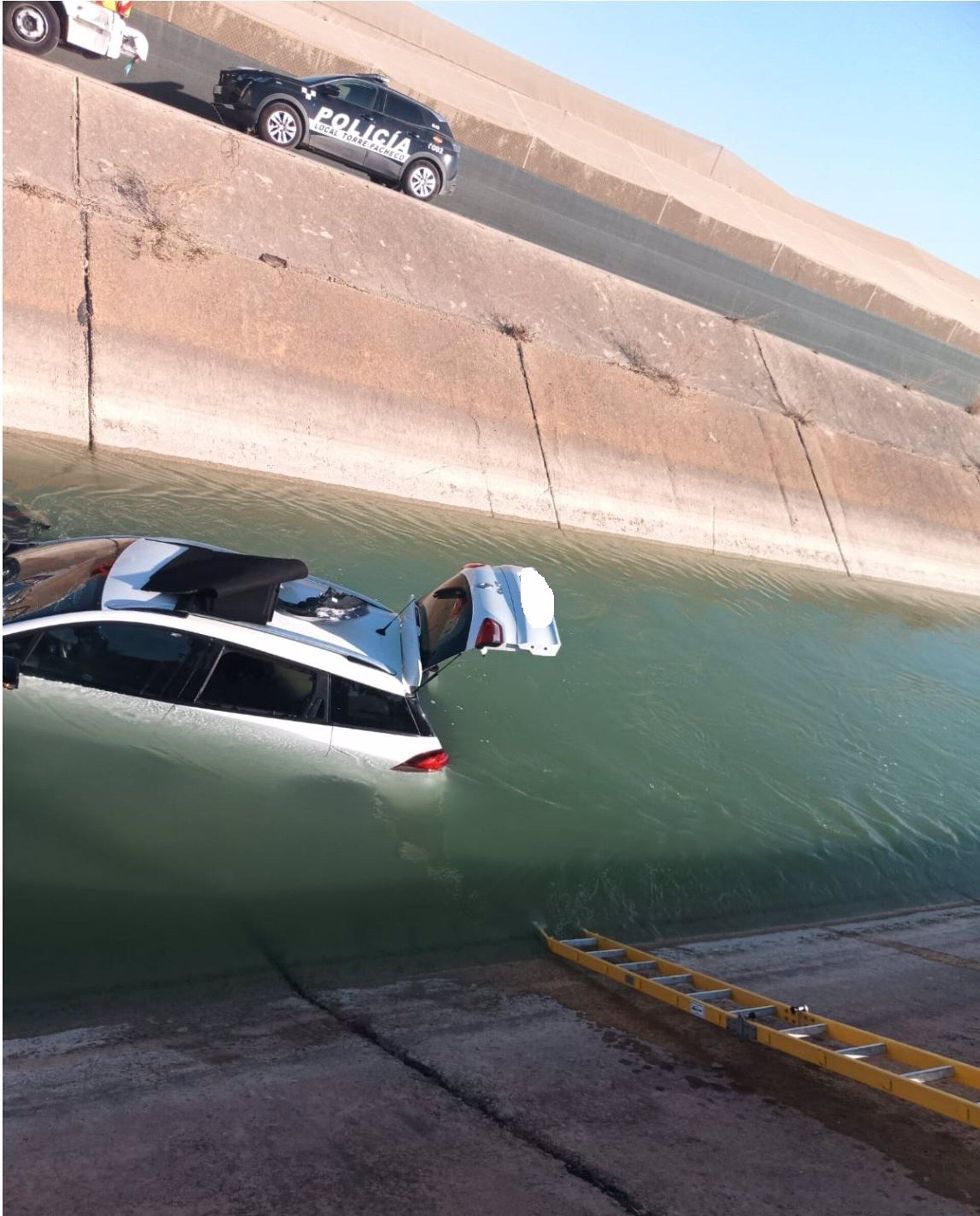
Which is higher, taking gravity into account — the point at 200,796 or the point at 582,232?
the point at 582,232

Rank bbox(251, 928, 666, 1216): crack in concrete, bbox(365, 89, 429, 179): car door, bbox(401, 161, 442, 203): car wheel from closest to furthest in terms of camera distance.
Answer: bbox(251, 928, 666, 1216): crack in concrete < bbox(365, 89, 429, 179): car door < bbox(401, 161, 442, 203): car wheel

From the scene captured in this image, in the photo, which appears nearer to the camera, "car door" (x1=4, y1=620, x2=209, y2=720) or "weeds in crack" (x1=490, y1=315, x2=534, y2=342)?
"car door" (x1=4, y1=620, x2=209, y2=720)

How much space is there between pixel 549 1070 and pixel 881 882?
566 cm

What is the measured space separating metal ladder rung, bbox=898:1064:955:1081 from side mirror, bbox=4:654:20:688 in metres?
6.06

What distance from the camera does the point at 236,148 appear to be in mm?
18047

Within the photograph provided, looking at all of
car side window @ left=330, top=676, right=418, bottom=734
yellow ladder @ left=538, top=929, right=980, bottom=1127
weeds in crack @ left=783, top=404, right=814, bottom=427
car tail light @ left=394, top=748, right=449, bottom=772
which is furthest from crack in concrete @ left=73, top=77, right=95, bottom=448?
weeds in crack @ left=783, top=404, right=814, bottom=427

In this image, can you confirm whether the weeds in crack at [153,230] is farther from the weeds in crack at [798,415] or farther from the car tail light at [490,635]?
the weeds in crack at [798,415]

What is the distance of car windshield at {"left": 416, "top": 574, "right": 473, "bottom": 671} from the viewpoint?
8508mm

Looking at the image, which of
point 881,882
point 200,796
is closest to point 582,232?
point 881,882

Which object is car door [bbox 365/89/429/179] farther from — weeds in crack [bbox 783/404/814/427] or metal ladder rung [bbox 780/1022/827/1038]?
metal ladder rung [bbox 780/1022/827/1038]

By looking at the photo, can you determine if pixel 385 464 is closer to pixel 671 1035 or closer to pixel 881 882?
pixel 881 882

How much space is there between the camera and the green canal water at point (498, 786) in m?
7.30

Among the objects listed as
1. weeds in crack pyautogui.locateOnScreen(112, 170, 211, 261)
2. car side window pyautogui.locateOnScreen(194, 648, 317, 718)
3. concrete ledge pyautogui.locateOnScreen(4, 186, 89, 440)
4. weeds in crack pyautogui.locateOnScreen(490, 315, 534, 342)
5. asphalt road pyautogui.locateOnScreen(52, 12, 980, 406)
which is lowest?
car side window pyautogui.locateOnScreen(194, 648, 317, 718)

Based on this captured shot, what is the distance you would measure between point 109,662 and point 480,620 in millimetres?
2681
